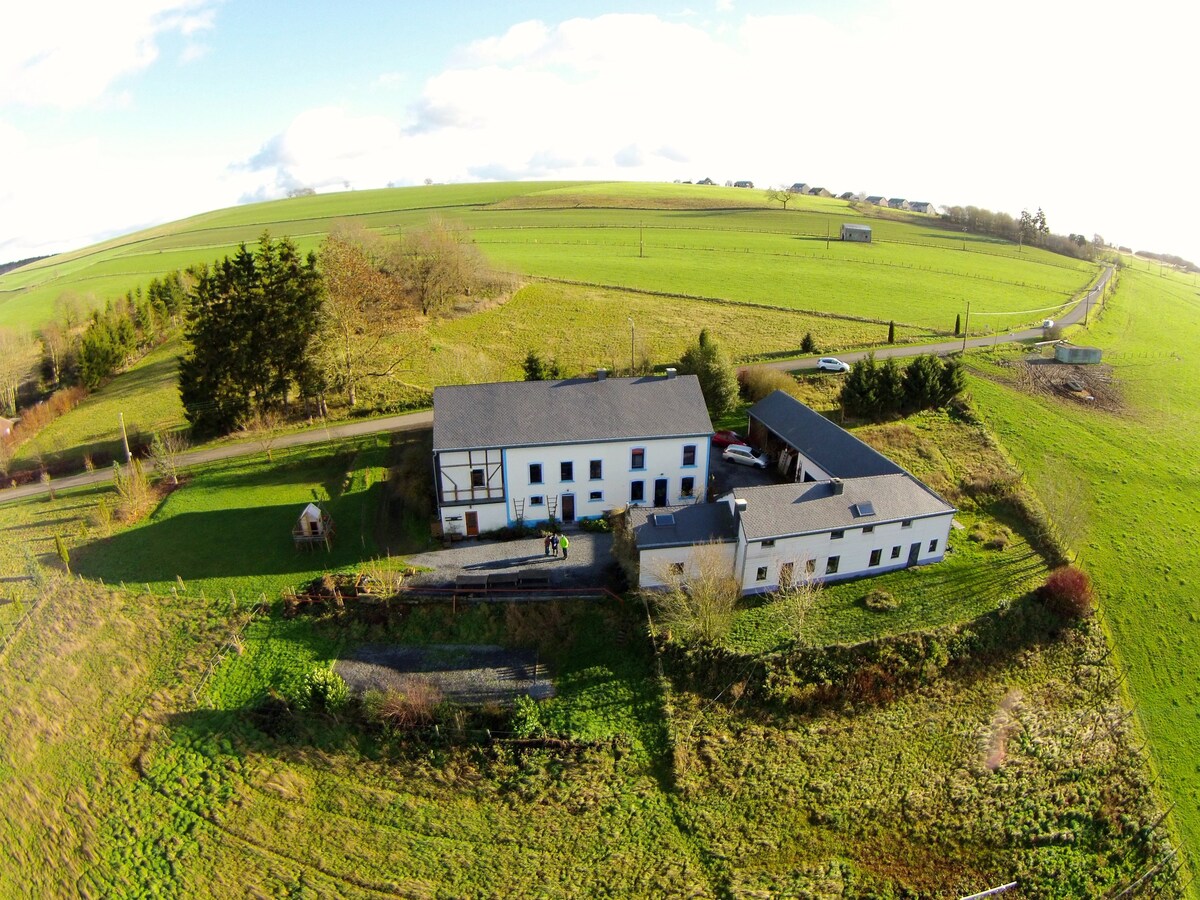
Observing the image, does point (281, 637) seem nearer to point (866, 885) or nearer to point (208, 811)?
point (208, 811)

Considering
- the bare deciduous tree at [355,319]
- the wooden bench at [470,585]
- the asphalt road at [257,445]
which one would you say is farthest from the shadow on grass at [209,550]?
the bare deciduous tree at [355,319]

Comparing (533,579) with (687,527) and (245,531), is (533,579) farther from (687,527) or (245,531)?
(245,531)

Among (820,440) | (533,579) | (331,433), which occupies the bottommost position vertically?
(533,579)

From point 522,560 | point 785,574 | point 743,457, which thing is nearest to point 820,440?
A: point 743,457

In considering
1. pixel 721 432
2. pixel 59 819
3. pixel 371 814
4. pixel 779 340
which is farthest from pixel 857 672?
pixel 779 340

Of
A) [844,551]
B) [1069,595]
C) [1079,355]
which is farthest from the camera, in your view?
[1079,355]

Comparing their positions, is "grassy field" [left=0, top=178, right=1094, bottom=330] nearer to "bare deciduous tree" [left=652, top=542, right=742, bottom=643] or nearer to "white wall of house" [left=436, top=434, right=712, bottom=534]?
"white wall of house" [left=436, top=434, right=712, bottom=534]
